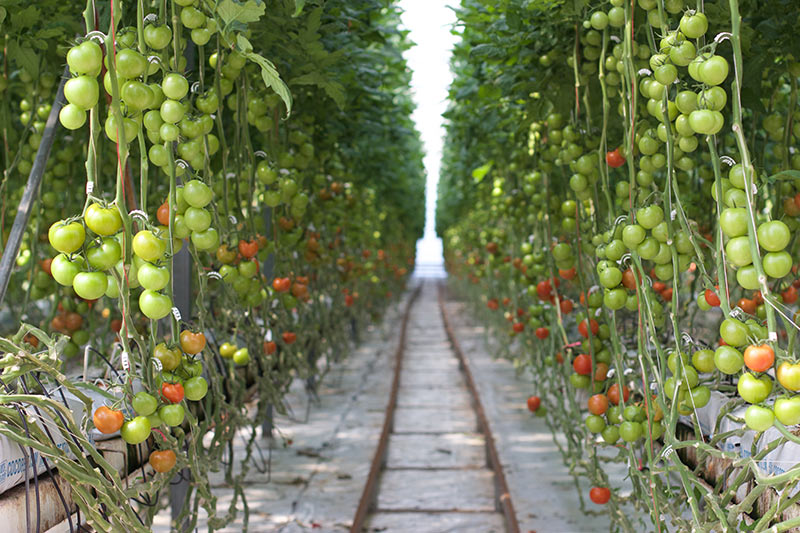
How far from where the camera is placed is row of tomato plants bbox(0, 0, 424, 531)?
1.24m

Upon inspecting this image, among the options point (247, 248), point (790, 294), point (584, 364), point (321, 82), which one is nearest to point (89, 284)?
point (247, 248)

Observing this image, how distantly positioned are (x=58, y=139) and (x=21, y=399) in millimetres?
1848

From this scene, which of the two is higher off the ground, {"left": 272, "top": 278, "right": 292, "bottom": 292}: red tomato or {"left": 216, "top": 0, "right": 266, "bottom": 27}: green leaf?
{"left": 216, "top": 0, "right": 266, "bottom": 27}: green leaf

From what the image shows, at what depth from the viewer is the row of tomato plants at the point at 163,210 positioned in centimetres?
124

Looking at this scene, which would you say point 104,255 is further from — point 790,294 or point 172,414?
point 790,294

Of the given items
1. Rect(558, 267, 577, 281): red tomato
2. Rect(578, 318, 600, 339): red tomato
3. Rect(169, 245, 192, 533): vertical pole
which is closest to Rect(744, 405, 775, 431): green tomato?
Rect(578, 318, 600, 339): red tomato

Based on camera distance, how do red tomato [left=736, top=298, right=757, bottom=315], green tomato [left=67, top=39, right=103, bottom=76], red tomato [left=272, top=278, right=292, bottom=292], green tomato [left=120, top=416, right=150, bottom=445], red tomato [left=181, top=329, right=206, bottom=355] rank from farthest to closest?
red tomato [left=272, top=278, right=292, bottom=292] < red tomato [left=736, top=298, right=757, bottom=315] < red tomato [left=181, top=329, right=206, bottom=355] < green tomato [left=120, top=416, right=150, bottom=445] < green tomato [left=67, top=39, right=103, bottom=76]

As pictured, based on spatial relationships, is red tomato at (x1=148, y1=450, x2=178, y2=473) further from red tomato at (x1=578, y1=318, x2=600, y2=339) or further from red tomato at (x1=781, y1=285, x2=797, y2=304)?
red tomato at (x1=781, y1=285, x2=797, y2=304)

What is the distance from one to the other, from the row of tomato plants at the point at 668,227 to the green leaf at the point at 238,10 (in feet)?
2.65

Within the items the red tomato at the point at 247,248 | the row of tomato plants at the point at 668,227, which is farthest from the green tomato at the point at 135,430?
the row of tomato plants at the point at 668,227

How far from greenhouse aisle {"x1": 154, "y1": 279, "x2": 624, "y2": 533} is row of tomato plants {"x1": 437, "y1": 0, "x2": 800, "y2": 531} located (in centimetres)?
59

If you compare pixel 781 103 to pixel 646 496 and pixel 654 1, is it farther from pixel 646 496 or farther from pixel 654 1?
pixel 646 496

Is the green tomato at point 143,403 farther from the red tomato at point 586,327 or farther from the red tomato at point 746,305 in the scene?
the red tomato at point 746,305

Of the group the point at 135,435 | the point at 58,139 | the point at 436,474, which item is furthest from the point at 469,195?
the point at 135,435
